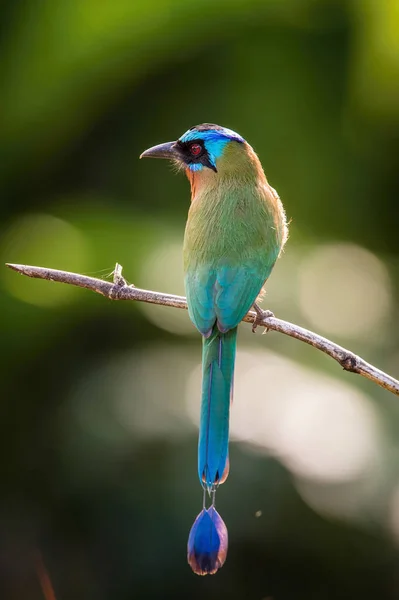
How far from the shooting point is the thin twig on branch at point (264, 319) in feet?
11.4

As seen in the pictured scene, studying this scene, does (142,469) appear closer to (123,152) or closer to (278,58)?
(123,152)

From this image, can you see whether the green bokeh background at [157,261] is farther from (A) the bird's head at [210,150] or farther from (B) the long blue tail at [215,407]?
(B) the long blue tail at [215,407]

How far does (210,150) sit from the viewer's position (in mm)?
4531

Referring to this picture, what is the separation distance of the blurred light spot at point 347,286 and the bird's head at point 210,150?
5.63ft

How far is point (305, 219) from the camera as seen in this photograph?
6.61 m

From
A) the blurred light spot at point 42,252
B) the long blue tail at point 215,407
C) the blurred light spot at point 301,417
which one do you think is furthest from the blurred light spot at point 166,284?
the long blue tail at point 215,407

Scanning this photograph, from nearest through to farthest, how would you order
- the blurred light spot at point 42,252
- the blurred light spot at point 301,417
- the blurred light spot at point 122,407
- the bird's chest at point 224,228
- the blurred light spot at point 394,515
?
1. the bird's chest at point 224,228
2. the blurred light spot at point 394,515
3. the blurred light spot at point 301,417
4. the blurred light spot at point 122,407
5. the blurred light spot at point 42,252

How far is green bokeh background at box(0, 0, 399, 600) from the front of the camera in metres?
5.27

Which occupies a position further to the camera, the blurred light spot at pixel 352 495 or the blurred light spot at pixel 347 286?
the blurred light spot at pixel 347 286

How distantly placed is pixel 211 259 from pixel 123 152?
121 inches

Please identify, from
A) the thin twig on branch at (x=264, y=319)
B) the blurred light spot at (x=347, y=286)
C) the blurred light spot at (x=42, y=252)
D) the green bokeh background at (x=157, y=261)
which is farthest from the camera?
the blurred light spot at (x=347, y=286)

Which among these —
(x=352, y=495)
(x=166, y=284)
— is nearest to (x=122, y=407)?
(x=166, y=284)

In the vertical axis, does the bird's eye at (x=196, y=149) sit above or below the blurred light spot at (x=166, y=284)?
above

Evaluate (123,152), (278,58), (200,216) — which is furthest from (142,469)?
(278,58)
